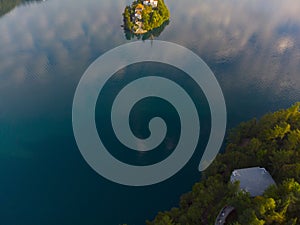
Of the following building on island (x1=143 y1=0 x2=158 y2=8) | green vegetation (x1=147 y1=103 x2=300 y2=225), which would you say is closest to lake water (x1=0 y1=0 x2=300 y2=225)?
green vegetation (x1=147 y1=103 x2=300 y2=225)

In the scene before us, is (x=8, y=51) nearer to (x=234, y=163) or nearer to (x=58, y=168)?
(x=58, y=168)

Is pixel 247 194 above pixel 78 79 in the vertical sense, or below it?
below

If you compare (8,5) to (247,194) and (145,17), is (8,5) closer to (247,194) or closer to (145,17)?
(145,17)

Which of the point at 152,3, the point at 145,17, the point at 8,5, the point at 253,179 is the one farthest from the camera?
the point at 8,5

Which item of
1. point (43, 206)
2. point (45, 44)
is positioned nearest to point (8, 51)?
point (45, 44)

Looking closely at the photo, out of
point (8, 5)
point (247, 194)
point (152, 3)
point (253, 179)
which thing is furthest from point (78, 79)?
point (8, 5)

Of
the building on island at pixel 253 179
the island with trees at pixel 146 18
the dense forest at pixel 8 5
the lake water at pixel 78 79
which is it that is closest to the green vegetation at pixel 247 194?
the building on island at pixel 253 179

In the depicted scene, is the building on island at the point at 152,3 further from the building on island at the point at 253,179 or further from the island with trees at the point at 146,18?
the building on island at the point at 253,179

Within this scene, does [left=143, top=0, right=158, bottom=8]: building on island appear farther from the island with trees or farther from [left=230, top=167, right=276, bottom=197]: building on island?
[left=230, top=167, right=276, bottom=197]: building on island
